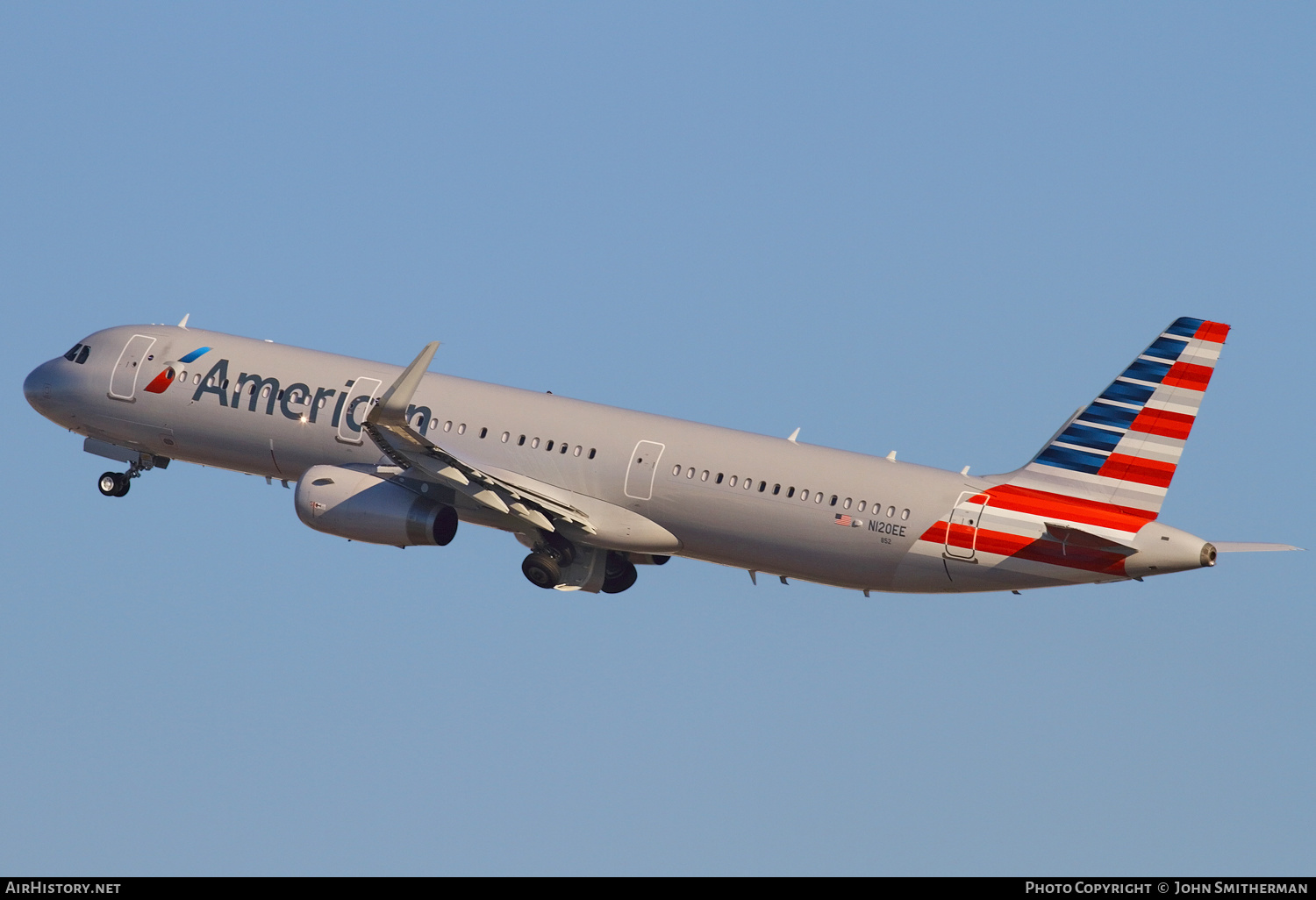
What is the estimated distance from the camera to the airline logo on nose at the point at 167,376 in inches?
1989

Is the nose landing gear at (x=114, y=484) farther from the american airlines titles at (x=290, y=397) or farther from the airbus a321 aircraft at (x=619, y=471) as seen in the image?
the american airlines titles at (x=290, y=397)

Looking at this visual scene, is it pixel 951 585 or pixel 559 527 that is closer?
pixel 951 585

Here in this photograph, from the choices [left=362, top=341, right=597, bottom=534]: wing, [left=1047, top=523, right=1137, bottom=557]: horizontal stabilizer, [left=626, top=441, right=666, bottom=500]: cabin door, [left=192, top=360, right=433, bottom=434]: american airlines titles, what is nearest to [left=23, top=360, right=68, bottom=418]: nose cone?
[left=192, top=360, right=433, bottom=434]: american airlines titles

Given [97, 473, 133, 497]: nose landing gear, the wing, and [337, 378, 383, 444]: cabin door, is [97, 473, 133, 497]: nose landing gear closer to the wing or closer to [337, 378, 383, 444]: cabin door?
[337, 378, 383, 444]: cabin door

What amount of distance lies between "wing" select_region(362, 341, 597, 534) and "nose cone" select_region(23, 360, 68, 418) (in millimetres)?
11664

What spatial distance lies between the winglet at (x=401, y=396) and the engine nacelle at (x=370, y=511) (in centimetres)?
479

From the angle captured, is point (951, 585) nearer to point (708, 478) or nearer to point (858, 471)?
point (858, 471)

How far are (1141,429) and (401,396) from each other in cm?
1598

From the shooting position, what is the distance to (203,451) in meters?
50.3

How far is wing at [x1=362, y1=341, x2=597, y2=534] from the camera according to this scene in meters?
41.6

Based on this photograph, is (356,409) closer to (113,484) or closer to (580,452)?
(580,452)
